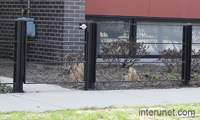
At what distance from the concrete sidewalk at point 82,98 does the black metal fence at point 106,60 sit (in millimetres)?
339

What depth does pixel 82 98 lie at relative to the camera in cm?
880

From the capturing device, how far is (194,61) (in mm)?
13000

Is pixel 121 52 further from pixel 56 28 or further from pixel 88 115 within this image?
pixel 88 115

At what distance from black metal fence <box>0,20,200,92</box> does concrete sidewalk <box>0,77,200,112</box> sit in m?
0.34

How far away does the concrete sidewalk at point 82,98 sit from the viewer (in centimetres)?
793

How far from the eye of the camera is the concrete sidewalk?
7930mm

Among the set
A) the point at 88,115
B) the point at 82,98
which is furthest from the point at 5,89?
the point at 88,115

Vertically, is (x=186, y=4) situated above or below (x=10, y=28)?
above

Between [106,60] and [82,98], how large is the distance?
4607 millimetres

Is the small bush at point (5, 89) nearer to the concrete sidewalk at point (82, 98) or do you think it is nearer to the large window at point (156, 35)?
the concrete sidewalk at point (82, 98)

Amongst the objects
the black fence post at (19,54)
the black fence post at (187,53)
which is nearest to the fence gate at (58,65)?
the black fence post at (19,54)

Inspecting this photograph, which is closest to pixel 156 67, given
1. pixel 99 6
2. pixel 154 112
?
pixel 99 6

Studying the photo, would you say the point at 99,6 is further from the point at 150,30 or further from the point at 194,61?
the point at 194,61

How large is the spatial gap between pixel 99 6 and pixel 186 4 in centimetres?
361
